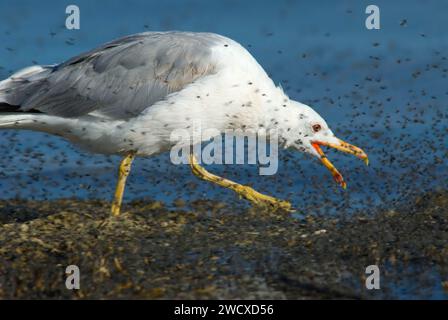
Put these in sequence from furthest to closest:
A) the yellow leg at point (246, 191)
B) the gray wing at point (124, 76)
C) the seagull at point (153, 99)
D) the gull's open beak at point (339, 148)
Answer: the yellow leg at point (246, 191), the gull's open beak at point (339, 148), the gray wing at point (124, 76), the seagull at point (153, 99)

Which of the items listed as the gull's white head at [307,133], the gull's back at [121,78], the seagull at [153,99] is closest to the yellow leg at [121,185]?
the seagull at [153,99]

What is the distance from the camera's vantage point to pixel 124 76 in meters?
9.28

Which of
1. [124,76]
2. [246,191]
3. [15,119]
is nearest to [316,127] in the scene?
[246,191]

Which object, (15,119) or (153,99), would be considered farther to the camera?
(15,119)

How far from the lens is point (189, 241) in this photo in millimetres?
8617

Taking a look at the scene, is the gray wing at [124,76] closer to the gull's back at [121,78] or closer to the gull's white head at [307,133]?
the gull's back at [121,78]

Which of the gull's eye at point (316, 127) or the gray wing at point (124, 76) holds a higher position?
the gray wing at point (124, 76)

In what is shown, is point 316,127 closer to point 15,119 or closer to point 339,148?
point 339,148

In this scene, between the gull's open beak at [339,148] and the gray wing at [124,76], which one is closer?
the gray wing at [124,76]

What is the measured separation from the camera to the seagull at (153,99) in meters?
8.95

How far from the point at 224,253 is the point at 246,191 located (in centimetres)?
161

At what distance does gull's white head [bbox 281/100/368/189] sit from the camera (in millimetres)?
9328
